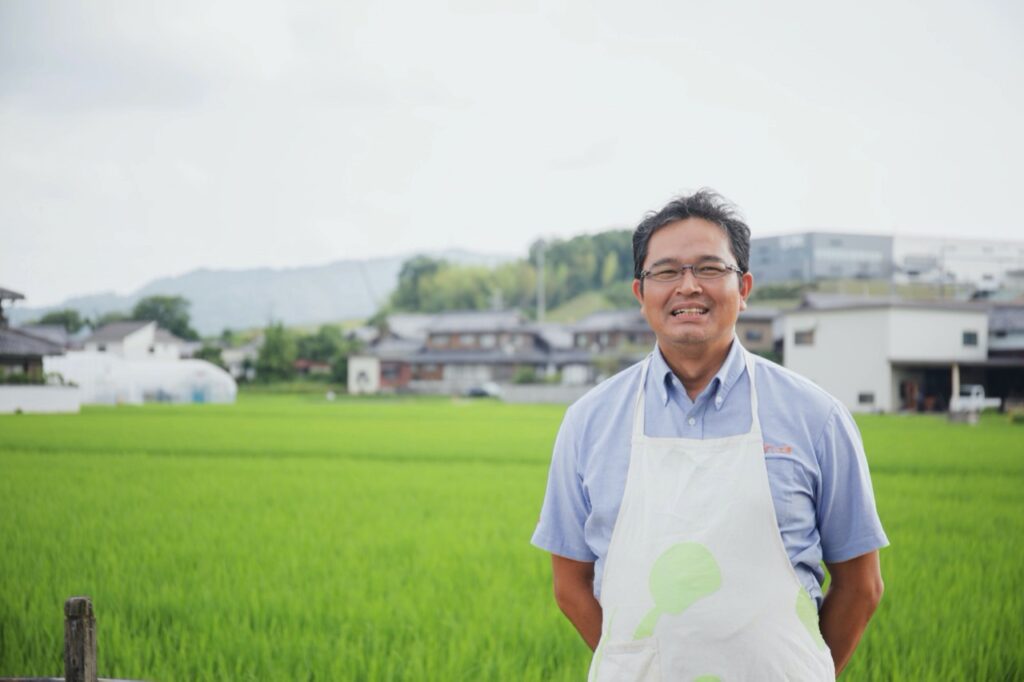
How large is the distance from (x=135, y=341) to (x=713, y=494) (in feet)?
47.7

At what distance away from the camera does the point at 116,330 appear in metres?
14.1

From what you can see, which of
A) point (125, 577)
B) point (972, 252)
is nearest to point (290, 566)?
point (125, 577)

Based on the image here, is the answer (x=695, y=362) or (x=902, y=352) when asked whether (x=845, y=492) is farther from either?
(x=902, y=352)

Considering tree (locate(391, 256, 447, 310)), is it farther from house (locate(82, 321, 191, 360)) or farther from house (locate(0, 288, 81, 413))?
house (locate(0, 288, 81, 413))

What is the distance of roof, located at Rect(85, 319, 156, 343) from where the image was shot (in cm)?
1354

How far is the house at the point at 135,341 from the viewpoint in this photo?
45.1ft

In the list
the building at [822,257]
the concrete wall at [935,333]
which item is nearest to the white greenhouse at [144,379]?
the concrete wall at [935,333]

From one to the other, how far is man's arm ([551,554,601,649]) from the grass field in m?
1.24

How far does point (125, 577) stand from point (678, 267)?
11.5ft

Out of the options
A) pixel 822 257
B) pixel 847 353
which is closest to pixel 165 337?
pixel 847 353

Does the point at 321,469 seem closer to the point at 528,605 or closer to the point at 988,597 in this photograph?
the point at 528,605

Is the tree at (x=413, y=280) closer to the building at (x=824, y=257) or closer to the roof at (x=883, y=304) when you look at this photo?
the building at (x=824, y=257)

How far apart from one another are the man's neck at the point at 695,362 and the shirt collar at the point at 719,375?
0.04 ft

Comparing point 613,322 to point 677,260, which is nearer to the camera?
point 677,260
